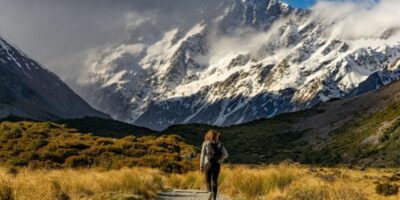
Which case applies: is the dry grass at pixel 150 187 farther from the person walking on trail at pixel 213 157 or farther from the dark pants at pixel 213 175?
the person walking on trail at pixel 213 157

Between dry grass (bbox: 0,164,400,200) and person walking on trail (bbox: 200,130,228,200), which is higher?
person walking on trail (bbox: 200,130,228,200)

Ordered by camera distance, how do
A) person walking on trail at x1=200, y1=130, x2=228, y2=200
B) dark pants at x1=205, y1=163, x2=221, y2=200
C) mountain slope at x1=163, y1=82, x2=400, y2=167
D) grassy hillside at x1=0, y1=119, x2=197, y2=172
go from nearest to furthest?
dark pants at x1=205, y1=163, x2=221, y2=200 → person walking on trail at x1=200, y1=130, x2=228, y2=200 → grassy hillside at x1=0, y1=119, x2=197, y2=172 → mountain slope at x1=163, y1=82, x2=400, y2=167

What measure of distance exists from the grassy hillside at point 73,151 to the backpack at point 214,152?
2223cm

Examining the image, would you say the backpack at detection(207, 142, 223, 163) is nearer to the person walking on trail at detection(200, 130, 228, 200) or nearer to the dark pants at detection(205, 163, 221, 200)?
the person walking on trail at detection(200, 130, 228, 200)

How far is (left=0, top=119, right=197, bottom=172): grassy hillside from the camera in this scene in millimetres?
51438

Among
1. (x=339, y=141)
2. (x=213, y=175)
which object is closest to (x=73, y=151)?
(x=213, y=175)

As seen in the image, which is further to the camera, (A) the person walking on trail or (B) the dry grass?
(A) the person walking on trail

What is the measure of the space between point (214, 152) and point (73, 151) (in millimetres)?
36825

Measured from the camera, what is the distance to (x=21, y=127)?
76625 millimetres

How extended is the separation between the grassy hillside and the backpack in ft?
72.9

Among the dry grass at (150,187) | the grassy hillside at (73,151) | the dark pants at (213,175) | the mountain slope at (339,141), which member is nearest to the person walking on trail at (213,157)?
the dark pants at (213,175)

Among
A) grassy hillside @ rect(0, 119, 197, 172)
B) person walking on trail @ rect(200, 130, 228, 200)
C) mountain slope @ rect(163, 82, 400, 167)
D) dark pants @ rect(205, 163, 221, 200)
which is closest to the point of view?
dark pants @ rect(205, 163, 221, 200)

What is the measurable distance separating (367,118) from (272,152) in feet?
114

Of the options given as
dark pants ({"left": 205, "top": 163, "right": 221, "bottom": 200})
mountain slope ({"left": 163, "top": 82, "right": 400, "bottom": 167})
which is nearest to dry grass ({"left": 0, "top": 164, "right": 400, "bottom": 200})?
dark pants ({"left": 205, "top": 163, "right": 221, "bottom": 200})
